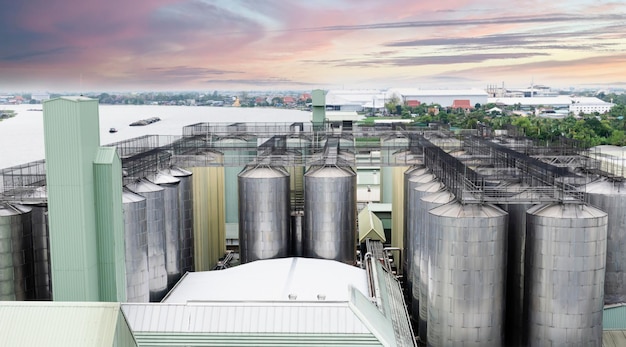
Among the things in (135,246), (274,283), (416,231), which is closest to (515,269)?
(416,231)

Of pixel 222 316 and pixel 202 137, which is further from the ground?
pixel 202 137

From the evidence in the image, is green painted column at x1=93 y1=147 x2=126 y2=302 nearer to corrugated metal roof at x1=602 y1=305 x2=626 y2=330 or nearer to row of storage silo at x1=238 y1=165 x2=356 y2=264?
row of storage silo at x1=238 y1=165 x2=356 y2=264

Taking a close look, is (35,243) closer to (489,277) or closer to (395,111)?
(489,277)

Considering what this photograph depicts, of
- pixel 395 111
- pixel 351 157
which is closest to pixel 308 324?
pixel 351 157

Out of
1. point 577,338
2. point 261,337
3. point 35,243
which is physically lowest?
point 577,338

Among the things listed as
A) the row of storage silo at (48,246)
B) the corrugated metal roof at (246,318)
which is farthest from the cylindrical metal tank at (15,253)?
the corrugated metal roof at (246,318)

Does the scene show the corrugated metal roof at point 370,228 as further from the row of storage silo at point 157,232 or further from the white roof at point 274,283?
the row of storage silo at point 157,232

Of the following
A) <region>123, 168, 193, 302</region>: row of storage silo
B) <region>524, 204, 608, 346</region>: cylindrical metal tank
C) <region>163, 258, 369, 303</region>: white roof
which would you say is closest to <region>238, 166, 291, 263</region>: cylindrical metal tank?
<region>123, 168, 193, 302</region>: row of storage silo
